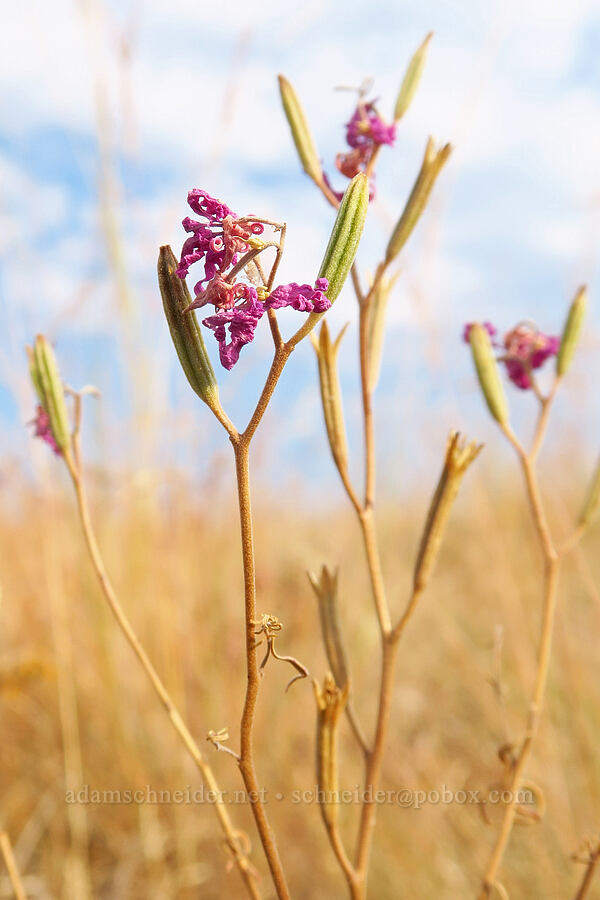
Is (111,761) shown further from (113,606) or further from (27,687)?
(113,606)

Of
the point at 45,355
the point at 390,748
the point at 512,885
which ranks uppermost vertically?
the point at 45,355

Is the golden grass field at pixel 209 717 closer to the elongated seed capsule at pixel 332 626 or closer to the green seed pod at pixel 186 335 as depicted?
the elongated seed capsule at pixel 332 626

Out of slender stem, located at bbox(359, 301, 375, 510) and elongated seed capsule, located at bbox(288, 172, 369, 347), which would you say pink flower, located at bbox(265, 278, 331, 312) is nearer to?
elongated seed capsule, located at bbox(288, 172, 369, 347)

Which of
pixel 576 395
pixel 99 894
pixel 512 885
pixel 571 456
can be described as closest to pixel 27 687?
pixel 99 894

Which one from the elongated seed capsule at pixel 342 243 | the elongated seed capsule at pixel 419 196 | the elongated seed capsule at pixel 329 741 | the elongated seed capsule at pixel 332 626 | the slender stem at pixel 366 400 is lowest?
the elongated seed capsule at pixel 329 741

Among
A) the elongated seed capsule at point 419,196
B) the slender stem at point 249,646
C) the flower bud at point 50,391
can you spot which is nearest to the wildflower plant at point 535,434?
the elongated seed capsule at point 419,196

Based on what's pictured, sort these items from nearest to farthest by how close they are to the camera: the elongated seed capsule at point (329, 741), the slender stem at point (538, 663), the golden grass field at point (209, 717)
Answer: the elongated seed capsule at point (329, 741) < the slender stem at point (538, 663) < the golden grass field at point (209, 717)
